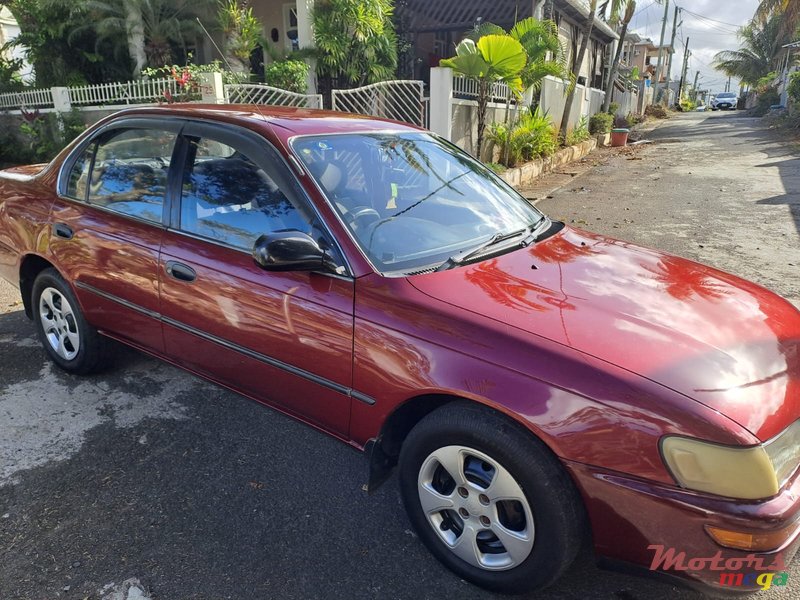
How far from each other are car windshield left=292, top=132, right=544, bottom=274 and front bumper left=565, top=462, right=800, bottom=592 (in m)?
1.13

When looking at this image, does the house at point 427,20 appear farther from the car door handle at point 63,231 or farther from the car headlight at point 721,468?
the car headlight at point 721,468

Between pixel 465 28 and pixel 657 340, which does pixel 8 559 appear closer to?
pixel 657 340

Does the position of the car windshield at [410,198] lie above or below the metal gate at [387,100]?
below

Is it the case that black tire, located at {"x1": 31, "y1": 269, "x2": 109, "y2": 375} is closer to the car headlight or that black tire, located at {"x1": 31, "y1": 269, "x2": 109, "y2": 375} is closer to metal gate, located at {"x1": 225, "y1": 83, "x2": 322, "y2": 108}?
the car headlight

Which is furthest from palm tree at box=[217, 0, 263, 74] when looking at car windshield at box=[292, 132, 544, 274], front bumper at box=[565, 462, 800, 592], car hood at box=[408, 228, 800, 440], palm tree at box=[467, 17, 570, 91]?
front bumper at box=[565, 462, 800, 592]

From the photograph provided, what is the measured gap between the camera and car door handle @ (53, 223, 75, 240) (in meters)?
3.41

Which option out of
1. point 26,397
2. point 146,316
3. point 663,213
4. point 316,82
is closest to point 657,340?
point 146,316

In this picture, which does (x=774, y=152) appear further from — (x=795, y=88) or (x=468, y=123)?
(x=468, y=123)

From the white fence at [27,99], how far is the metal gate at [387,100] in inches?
239

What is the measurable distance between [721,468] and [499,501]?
72 centimetres

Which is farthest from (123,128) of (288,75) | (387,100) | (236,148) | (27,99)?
(27,99)

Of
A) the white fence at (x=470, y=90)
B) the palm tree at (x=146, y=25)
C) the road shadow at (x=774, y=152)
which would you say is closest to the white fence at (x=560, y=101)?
the white fence at (x=470, y=90)

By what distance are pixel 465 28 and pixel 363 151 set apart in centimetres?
1466

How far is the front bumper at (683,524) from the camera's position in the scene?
5.54 feet
